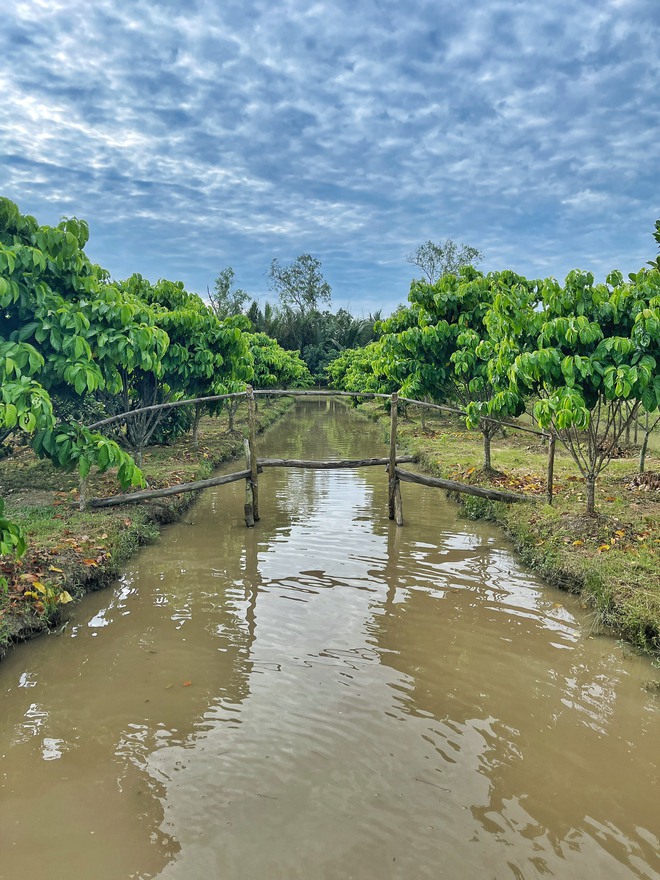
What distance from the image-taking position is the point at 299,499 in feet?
37.8

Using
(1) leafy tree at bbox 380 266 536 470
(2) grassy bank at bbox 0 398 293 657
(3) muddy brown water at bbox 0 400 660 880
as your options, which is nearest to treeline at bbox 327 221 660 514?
(1) leafy tree at bbox 380 266 536 470

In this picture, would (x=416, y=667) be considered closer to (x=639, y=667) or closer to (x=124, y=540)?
(x=639, y=667)

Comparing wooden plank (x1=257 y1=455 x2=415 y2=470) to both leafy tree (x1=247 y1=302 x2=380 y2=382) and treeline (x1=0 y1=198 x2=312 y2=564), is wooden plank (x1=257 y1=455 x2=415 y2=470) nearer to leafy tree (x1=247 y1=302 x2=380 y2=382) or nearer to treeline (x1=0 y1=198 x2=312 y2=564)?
treeline (x1=0 y1=198 x2=312 y2=564)

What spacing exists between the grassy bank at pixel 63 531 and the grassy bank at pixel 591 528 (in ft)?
18.0

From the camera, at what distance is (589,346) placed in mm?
6723

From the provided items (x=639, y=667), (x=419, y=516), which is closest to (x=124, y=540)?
(x=419, y=516)

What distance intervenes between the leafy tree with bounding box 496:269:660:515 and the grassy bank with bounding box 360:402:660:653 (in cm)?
119

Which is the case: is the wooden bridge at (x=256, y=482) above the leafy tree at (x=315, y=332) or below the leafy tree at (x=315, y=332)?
below

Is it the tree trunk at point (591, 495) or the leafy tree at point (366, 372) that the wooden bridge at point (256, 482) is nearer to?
the tree trunk at point (591, 495)

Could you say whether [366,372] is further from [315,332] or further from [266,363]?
[315,332]

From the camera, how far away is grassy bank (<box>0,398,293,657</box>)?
5.46 m

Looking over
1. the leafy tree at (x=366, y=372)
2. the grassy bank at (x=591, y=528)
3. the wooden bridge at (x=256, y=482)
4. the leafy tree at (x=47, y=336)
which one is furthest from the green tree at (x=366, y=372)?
the leafy tree at (x=47, y=336)

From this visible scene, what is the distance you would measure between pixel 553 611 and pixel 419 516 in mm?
4194

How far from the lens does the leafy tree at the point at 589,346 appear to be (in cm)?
619
